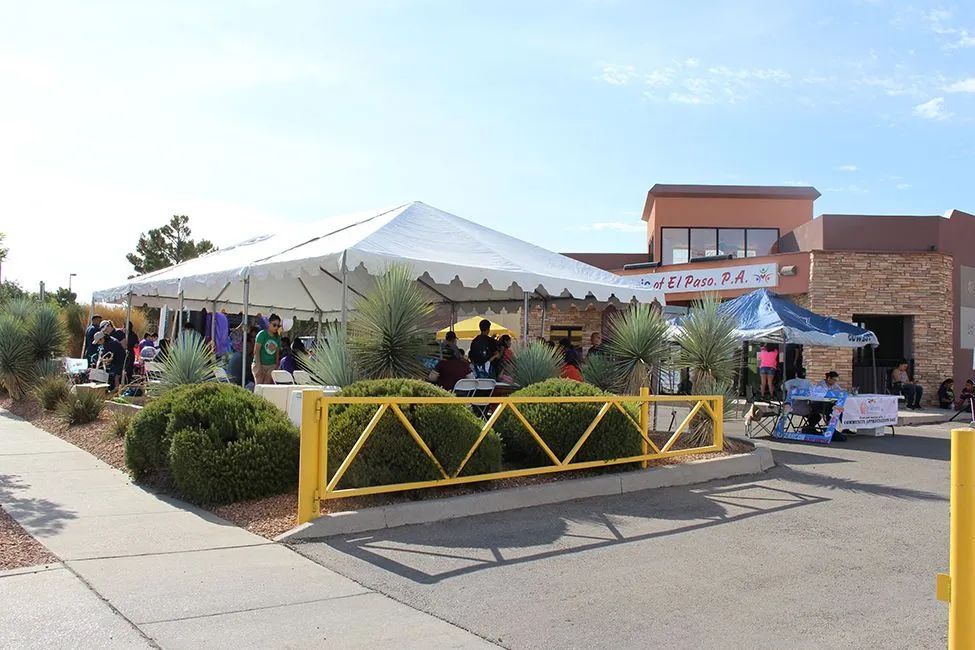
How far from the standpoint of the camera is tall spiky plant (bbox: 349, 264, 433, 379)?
936 centimetres

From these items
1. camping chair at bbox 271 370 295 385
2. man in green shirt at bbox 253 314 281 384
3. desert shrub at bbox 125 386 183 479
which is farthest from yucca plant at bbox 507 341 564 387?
desert shrub at bbox 125 386 183 479

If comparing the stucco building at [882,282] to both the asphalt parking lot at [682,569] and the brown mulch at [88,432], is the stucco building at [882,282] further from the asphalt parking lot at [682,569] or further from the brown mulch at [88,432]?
the brown mulch at [88,432]

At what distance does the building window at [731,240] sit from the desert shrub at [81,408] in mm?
24596

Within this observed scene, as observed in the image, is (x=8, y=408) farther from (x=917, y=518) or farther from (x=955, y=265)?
(x=955, y=265)

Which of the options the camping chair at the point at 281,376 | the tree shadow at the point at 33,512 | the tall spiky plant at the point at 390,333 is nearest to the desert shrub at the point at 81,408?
the camping chair at the point at 281,376

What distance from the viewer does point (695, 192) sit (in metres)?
31.3

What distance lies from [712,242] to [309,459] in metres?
27.3

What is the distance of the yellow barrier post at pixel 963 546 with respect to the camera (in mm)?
3088

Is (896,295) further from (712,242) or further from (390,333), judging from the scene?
(390,333)

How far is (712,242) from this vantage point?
103ft

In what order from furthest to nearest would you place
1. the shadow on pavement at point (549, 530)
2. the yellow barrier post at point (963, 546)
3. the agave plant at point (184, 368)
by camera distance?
1. the agave plant at point (184, 368)
2. the shadow on pavement at point (549, 530)
3. the yellow barrier post at point (963, 546)

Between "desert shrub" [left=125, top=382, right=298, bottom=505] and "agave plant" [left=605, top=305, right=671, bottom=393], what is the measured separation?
5.94m

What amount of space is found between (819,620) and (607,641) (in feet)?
4.56

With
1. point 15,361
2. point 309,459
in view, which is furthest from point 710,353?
point 15,361
